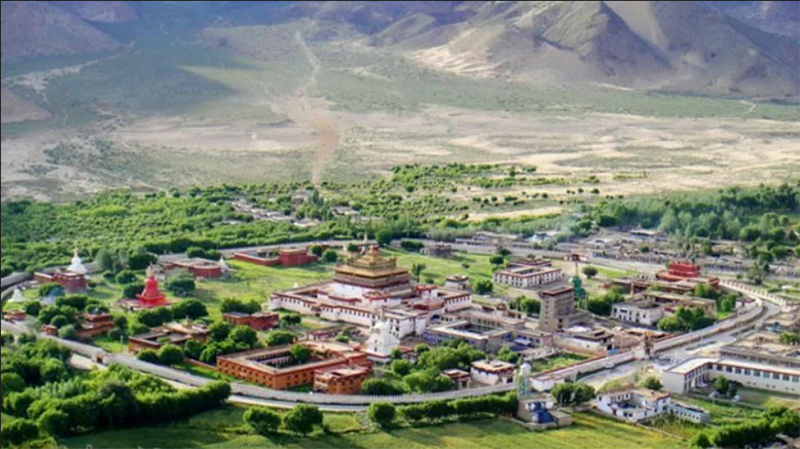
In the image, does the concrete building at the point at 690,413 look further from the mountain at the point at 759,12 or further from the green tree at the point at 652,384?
the mountain at the point at 759,12

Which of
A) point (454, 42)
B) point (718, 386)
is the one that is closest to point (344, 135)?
point (454, 42)

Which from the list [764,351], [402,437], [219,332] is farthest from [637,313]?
[402,437]

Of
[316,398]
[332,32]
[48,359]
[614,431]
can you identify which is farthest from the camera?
[332,32]

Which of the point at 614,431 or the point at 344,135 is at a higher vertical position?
the point at 344,135

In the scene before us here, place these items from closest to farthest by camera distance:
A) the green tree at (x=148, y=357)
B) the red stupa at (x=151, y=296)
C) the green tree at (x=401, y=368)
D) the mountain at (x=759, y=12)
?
the green tree at (x=401, y=368), the green tree at (x=148, y=357), the red stupa at (x=151, y=296), the mountain at (x=759, y=12)

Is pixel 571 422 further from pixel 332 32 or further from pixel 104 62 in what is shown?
pixel 332 32

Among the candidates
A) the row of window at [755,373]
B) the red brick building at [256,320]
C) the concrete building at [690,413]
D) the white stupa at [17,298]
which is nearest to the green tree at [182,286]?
the white stupa at [17,298]

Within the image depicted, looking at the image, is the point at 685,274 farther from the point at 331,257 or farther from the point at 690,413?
the point at 690,413
